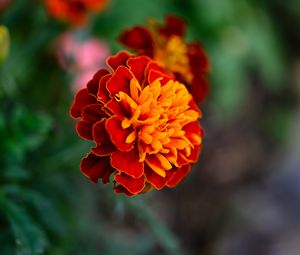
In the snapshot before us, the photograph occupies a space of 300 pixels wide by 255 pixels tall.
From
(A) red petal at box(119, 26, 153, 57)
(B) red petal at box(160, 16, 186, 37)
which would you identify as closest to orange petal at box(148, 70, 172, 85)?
(A) red petal at box(119, 26, 153, 57)

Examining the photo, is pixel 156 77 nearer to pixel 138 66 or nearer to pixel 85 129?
pixel 138 66

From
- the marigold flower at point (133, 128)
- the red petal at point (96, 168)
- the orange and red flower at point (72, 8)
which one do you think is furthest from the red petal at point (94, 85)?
the orange and red flower at point (72, 8)

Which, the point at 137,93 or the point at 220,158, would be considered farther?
the point at 220,158

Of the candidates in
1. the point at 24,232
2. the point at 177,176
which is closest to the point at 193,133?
the point at 177,176

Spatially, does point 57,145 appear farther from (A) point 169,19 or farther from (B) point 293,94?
(B) point 293,94

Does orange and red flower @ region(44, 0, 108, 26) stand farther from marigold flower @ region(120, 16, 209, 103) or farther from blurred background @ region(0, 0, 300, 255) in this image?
marigold flower @ region(120, 16, 209, 103)

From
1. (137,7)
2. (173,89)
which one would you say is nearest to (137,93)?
(173,89)
